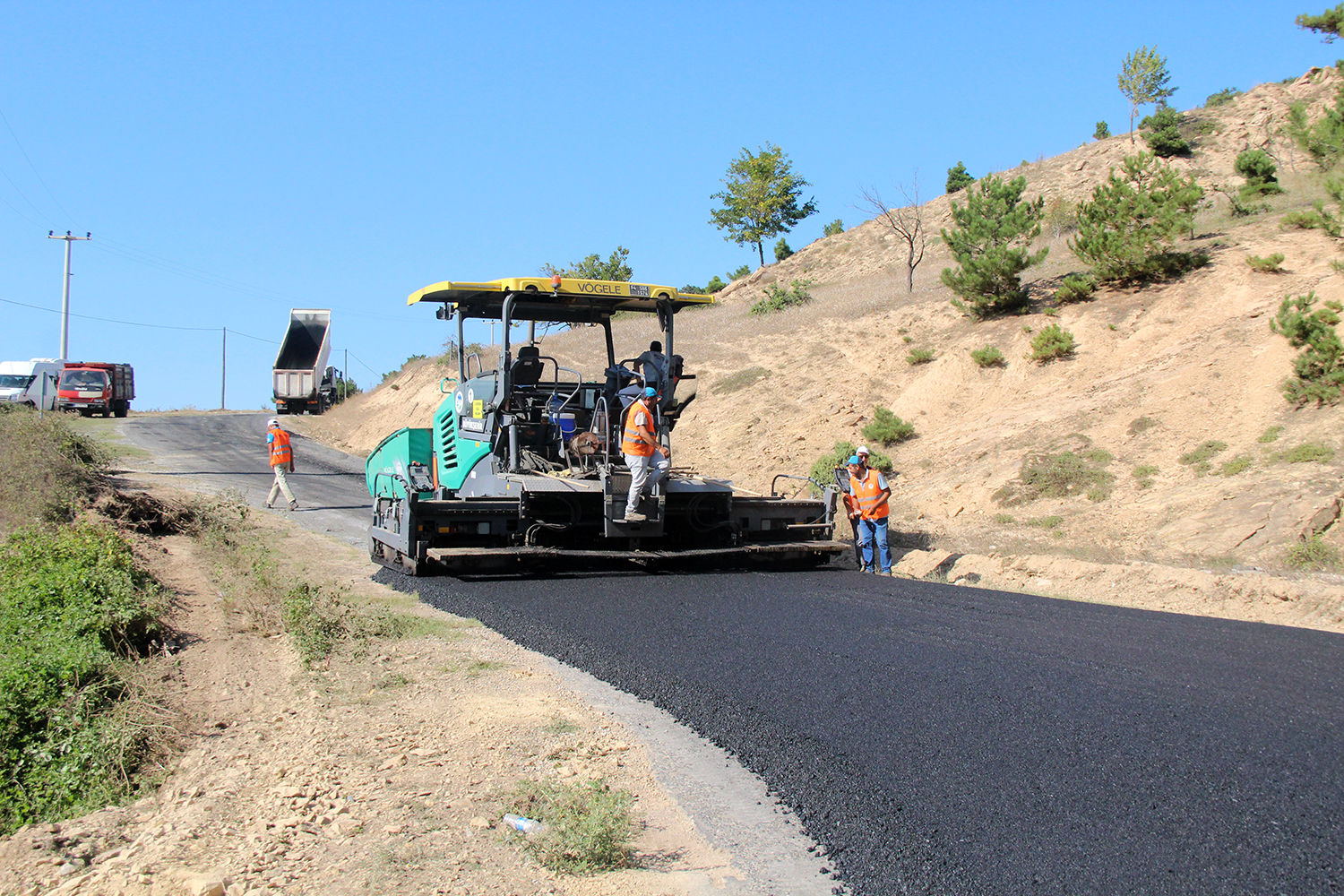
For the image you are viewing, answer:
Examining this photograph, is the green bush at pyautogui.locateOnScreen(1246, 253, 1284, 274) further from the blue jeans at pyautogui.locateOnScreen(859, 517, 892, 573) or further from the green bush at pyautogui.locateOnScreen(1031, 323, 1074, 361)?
the blue jeans at pyautogui.locateOnScreen(859, 517, 892, 573)

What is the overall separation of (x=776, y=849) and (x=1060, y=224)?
104 ft

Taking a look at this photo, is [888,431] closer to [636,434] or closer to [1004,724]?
[636,434]

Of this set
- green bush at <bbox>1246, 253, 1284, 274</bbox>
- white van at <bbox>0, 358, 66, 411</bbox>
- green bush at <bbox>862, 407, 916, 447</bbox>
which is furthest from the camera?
white van at <bbox>0, 358, 66, 411</bbox>

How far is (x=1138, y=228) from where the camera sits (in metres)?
19.2

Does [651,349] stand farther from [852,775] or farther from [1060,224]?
[1060,224]

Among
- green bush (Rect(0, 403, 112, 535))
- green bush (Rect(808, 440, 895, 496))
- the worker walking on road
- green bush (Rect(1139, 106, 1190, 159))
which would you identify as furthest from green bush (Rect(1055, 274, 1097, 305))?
green bush (Rect(1139, 106, 1190, 159))

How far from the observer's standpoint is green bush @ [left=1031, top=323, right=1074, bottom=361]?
18.1 meters

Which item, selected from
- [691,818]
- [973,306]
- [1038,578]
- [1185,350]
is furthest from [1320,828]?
[973,306]

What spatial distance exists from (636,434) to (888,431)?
409 inches

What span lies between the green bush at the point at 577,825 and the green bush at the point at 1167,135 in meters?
40.3

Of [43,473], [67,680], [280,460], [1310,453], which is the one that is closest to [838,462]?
[1310,453]

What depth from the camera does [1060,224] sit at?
3155 centimetres


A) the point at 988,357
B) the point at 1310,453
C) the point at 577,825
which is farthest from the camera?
the point at 988,357

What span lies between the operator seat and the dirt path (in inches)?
142
